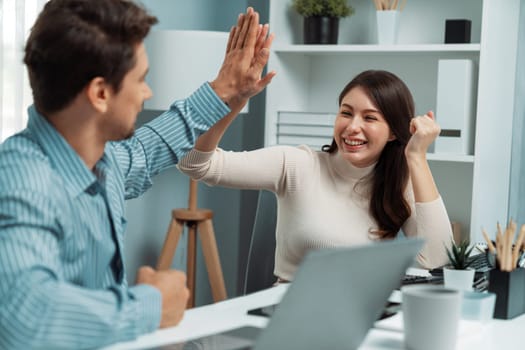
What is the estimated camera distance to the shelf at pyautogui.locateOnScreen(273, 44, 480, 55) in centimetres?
283

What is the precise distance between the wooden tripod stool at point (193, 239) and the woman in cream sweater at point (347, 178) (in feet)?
2.44

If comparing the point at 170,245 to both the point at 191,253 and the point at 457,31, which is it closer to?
the point at 191,253

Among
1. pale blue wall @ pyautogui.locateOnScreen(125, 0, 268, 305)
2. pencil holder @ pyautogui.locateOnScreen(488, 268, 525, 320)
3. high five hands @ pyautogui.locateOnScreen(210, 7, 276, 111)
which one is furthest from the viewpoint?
pale blue wall @ pyautogui.locateOnScreen(125, 0, 268, 305)

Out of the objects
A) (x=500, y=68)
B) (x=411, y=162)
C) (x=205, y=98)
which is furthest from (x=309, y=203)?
(x=500, y=68)

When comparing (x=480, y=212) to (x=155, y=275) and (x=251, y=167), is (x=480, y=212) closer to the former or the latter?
(x=251, y=167)

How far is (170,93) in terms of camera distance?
279cm

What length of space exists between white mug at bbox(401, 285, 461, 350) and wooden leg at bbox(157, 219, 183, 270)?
182 cm

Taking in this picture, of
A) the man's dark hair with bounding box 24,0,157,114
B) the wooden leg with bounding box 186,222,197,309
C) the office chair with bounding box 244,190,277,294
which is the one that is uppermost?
the man's dark hair with bounding box 24,0,157,114

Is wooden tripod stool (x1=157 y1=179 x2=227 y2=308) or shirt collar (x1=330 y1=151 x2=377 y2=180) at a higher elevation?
shirt collar (x1=330 y1=151 x2=377 y2=180)

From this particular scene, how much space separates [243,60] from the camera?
1810mm

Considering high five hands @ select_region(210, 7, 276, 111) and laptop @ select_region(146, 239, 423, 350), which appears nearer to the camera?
laptop @ select_region(146, 239, 423, 350)

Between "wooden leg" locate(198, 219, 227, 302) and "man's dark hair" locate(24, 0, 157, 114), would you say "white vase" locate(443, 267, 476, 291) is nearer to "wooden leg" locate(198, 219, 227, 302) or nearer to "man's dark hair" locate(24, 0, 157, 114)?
"man's dark hair" locate(24, 0, 157, 114)

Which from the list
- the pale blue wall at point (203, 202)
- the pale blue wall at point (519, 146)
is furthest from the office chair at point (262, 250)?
the pale blue wall at point (519, 146)

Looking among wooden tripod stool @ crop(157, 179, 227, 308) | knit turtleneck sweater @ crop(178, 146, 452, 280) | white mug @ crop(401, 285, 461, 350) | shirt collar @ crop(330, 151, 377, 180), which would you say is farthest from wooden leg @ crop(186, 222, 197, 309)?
white mug @ crop(401, 285, 461, 350)
